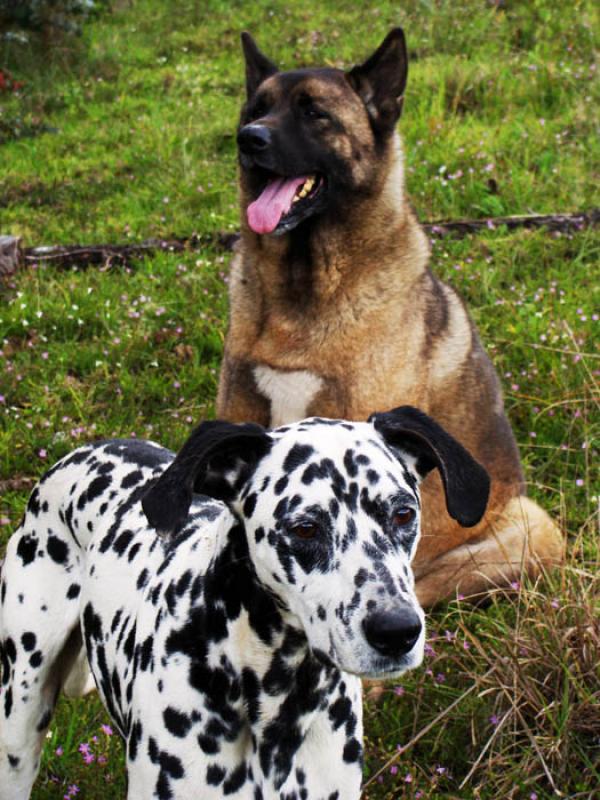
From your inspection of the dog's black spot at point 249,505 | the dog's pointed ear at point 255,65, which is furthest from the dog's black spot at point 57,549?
the dog's pointed ear at point 255,65

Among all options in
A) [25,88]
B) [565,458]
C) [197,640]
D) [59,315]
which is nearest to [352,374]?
[565,458]

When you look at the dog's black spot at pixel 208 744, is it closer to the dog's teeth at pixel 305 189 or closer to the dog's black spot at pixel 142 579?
the dog's black spot at pixel 142 579

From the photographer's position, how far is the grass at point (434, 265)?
3881 mm

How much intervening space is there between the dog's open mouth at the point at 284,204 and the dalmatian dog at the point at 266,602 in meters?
1.91

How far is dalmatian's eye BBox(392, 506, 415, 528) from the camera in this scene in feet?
8.87

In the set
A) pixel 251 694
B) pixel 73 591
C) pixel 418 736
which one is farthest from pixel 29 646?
pixel 418 736

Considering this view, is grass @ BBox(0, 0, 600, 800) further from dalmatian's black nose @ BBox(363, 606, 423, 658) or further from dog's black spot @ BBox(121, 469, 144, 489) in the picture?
dalmatian's black nose @ BBox(363, 606, 423, 658)

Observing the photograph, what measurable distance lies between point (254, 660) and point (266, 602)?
160mm

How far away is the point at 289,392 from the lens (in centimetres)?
470

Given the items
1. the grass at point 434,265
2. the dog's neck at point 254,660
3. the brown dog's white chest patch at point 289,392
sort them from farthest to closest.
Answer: the brown dog's white chest patch at point 289,392 → the grass at point 434,265 → the dog's neck at point 254,660

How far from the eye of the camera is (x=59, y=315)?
6.69 m

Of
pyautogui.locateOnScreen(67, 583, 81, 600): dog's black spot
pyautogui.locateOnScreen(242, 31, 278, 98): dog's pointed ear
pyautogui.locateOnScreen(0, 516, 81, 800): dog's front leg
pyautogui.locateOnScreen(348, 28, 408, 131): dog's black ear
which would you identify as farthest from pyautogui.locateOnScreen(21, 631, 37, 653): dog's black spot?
pyautogui.locateOnScreen(242, 31, 278, 98): dog's pointed ear

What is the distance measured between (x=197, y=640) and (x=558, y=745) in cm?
148

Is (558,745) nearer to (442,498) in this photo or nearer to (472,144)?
(442,498)
